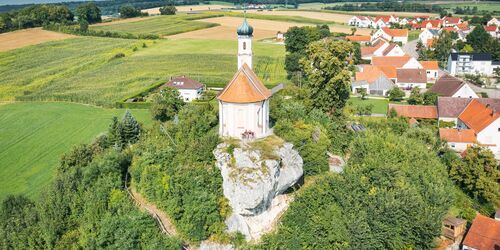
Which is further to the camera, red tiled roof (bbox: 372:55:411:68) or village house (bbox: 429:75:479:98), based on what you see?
red tiled roof (bbox: 372:55:411:68)

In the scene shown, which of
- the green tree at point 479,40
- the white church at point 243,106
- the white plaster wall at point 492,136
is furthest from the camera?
the green tree at point 479,40

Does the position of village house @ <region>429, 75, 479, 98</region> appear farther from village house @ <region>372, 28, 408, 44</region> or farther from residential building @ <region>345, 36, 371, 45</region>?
village house @ <region>372, 28, 408, 44</region>

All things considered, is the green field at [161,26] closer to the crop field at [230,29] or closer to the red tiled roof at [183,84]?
the crop field at [230,29]

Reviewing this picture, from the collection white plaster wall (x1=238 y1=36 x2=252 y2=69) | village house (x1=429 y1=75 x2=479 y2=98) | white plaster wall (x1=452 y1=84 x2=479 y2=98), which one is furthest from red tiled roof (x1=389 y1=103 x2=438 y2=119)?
white plaster wall (x1=238 y1=36 x2=252 y2=69)

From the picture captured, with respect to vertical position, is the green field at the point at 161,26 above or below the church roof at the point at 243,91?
above

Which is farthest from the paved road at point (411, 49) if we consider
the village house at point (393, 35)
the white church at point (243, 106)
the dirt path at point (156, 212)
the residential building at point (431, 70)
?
the dirt path at point (156, 212)

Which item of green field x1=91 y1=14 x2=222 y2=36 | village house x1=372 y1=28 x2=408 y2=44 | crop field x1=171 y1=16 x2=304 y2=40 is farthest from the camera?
village house x1=372 y1=28 x2=408 y2=44
